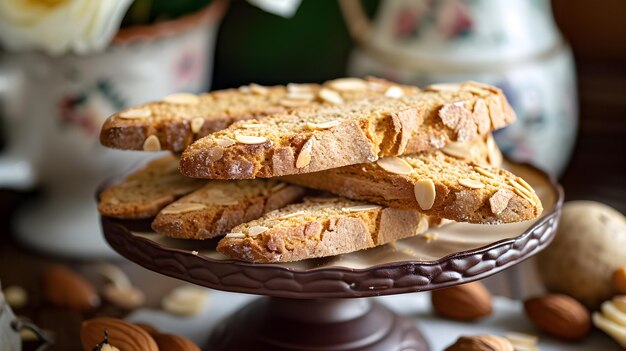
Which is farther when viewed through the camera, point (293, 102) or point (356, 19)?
point (356, 19)

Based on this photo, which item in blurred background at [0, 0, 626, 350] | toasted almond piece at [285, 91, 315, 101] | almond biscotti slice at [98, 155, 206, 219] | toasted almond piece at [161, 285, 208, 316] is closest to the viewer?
almond biscotti slice at [98, 155, 206, 219]

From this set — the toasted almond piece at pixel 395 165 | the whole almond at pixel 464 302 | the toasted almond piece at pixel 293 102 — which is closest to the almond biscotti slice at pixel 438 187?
the toasted almond piece at pixel 395 165

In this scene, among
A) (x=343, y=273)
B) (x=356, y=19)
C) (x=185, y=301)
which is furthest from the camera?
(x=356, y=19)

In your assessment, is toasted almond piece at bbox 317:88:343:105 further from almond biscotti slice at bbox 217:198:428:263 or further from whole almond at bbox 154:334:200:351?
whole almond at bbox 154:334:200:351

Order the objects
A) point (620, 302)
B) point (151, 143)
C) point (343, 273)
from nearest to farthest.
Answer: point (343, 273)
point (151, 143)
point (620, 302)

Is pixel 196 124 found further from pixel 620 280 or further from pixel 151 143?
pixel 620 280

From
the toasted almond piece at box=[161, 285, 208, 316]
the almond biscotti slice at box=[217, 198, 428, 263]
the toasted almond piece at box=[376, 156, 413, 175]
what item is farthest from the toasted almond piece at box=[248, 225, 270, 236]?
the toasted almond piece at box=[161, 285, 208, 316]

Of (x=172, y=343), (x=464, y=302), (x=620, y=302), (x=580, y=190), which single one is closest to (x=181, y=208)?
(x=172, y=343)

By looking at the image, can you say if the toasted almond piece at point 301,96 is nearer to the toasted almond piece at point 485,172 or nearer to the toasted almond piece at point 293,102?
the toasted almond piece at point 293,102
